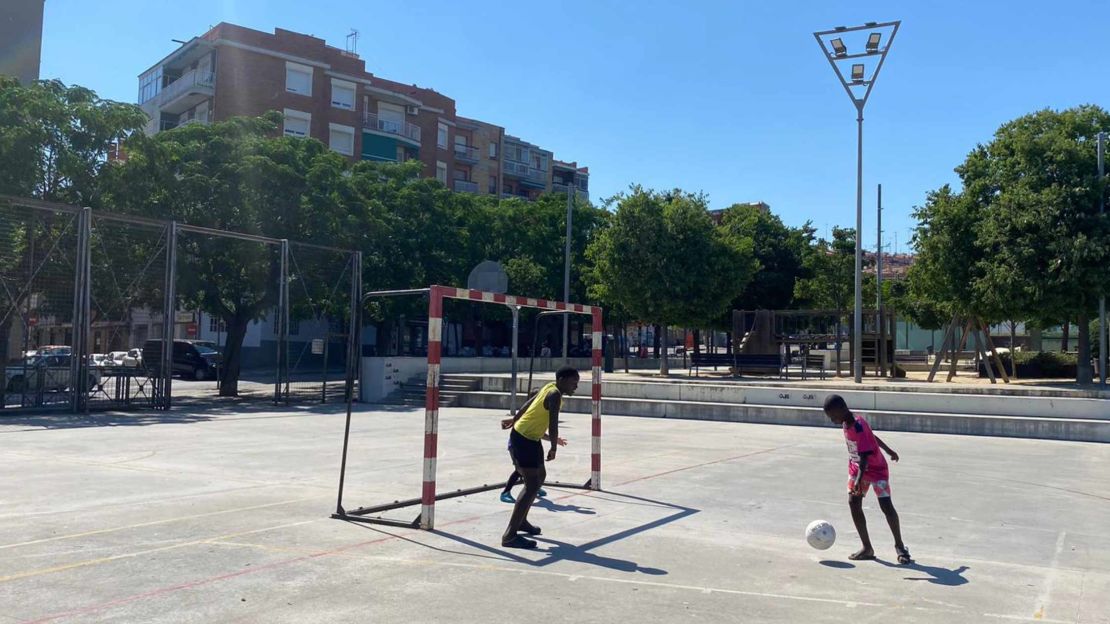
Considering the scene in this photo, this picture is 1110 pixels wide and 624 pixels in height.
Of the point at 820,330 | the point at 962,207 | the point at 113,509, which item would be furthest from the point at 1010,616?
the point at 820,330

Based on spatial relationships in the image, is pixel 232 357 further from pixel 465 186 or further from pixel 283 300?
pixel 465 186

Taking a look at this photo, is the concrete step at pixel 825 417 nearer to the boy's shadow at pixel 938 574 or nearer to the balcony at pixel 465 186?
the boy's shadow at pixel 938 574

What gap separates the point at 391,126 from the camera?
5756 centimetres

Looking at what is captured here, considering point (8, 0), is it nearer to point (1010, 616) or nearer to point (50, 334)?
point (50, 334)

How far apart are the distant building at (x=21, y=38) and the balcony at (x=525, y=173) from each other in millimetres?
34901

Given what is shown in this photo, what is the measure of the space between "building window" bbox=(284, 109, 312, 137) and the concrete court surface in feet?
127

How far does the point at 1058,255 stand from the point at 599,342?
59.7ft

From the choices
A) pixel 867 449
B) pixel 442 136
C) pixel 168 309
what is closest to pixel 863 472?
pixel 867 449

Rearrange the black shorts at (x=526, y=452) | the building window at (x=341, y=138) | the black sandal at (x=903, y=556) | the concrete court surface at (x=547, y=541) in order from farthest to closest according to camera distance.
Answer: the building window at (x=341, y=138) → the black shorts at (x=526, y=452) → the black sandal at (x=903, y=556) → the concrete court surface at (x=547, y=541)

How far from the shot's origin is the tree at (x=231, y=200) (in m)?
25.4

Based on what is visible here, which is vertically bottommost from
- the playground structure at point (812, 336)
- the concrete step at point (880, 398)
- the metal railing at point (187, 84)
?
the concrete step at point (880, 398)

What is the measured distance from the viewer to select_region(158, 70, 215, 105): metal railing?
5041 cm

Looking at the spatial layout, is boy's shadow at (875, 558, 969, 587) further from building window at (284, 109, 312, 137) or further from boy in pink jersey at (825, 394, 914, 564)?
building window at (284, 109, 312, 137)

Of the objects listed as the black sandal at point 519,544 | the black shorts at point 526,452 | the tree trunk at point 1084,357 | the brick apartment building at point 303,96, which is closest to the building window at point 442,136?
the brick apartment building at point 303,96
